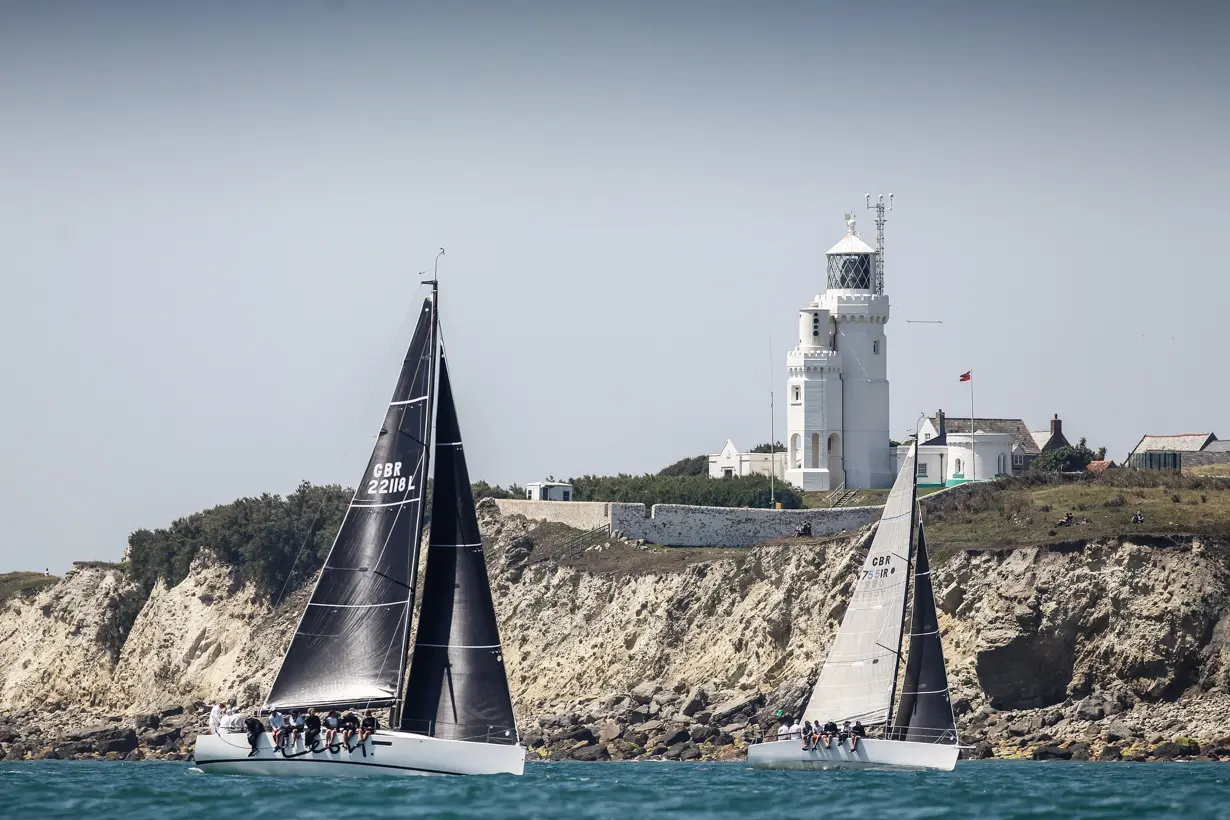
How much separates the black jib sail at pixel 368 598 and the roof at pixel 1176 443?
5819 cm

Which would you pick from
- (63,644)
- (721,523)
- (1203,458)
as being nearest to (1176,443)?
(1203,458)

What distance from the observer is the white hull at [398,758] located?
132 feet

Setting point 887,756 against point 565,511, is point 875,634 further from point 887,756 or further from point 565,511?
point 565,511

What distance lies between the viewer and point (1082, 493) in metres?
72.0

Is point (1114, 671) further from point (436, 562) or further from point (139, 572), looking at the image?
point (139, 572)

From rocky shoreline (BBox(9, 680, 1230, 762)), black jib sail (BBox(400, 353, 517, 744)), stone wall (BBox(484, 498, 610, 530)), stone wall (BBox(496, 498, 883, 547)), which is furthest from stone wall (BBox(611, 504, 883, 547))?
black jib sail (BBox(400, 353, 517, 744))

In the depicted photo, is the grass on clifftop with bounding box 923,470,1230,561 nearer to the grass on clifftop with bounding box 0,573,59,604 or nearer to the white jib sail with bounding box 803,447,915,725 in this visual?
the white jib sail with bounding box 803,447,915,725

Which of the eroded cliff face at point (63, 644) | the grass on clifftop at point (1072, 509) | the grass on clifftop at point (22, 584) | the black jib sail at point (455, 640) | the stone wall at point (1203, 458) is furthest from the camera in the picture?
the grass on clifftop at point (22, 584)

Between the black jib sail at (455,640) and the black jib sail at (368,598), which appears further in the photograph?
the black jib sail at (368,598)

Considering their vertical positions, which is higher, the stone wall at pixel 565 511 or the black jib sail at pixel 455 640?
the stone wall at pixel 565 511

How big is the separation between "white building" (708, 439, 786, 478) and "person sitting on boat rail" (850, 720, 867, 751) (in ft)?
123

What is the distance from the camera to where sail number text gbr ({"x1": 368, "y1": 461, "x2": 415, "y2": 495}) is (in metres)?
41.3

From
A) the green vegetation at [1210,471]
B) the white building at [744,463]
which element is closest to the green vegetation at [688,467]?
the white building at [744,463]

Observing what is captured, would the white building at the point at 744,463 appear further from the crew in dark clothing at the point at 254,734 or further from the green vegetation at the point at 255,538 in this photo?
the crew in dark clothing at the point at 254,734
